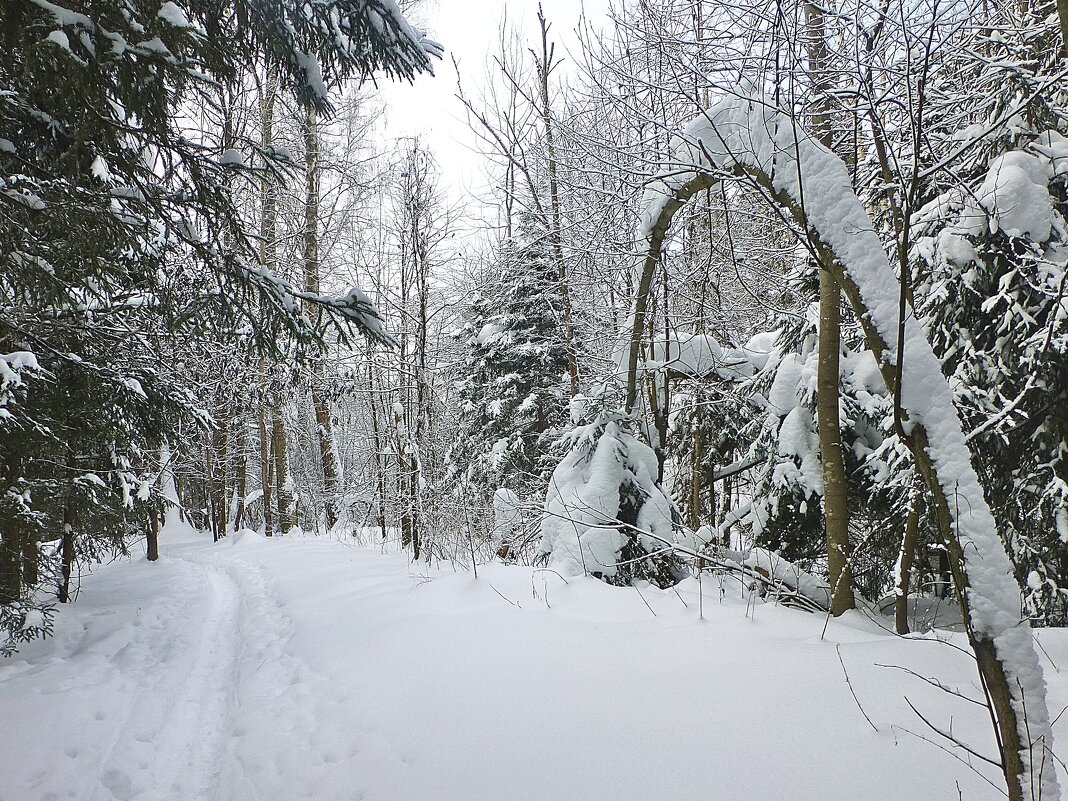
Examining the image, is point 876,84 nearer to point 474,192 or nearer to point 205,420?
point 205,420

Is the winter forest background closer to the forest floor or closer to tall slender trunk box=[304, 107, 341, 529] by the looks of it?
the forest floor

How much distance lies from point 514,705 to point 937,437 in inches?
90.6

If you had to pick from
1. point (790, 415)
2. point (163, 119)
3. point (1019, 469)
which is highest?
point (163, 119)

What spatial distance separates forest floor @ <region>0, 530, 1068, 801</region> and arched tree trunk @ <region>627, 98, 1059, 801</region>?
1.55ft

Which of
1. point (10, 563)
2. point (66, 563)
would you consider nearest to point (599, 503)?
point (10, 563)

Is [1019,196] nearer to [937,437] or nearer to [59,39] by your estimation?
[937,437]

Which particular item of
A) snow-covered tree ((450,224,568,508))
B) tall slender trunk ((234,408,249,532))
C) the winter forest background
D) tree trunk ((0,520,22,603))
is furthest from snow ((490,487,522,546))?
tall slender trunk ((234,408,249,532))

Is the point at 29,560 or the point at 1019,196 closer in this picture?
the point at 1019,196

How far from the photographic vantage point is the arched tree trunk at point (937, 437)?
5.12 feet

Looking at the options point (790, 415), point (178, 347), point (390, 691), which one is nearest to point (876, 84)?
point (790, 415)

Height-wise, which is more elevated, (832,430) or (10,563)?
(832,430)

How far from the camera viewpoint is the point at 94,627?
20.9 feet

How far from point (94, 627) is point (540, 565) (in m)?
5.02

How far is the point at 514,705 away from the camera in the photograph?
300 cm
